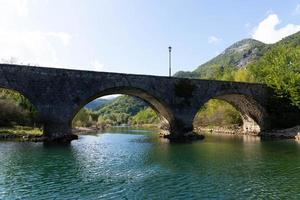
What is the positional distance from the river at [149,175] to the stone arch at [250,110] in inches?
879

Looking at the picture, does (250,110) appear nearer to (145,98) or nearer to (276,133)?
(276,133)

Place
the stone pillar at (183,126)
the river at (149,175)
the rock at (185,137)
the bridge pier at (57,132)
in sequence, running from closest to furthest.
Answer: the river at (149,175)
the bridge pier at (57,132)
the rock at (185,137)
the stone pillar at (183,126)

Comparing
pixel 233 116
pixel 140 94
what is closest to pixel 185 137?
pixel 140 94

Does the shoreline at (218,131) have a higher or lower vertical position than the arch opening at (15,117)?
lower

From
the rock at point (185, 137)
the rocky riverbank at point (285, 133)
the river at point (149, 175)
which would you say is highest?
the rocky riverbank at point (285, 133)

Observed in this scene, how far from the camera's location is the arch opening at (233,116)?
5103 cm

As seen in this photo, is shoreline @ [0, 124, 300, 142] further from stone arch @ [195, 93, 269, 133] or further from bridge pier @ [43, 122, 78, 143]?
stone arch @ [195, 93, 269, 133]

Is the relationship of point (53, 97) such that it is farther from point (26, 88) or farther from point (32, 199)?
point (32, 199)

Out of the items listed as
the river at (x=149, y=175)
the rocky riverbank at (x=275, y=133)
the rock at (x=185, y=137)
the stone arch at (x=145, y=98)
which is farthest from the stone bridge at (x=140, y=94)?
the river at (x=149, y=175)

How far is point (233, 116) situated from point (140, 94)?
2697 cm

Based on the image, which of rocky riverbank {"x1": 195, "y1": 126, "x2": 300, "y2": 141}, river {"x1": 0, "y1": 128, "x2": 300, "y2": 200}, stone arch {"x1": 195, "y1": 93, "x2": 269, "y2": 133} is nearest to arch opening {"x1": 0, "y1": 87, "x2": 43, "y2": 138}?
river {"x1": 0, "y1": 128, "x2": 300, "y2": 200}

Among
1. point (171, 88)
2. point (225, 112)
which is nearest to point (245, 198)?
point (171, 88)

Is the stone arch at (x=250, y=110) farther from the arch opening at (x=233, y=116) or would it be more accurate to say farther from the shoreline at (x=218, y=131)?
the shoreline at (x=218, y=131)

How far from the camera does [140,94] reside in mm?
42594
